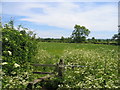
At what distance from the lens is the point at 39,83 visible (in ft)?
18.0

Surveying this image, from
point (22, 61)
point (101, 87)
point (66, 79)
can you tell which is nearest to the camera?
point (101, 87)

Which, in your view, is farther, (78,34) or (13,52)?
(78,34)

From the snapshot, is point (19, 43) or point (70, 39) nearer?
point (19, 43)

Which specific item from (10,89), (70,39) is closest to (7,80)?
(10,89)

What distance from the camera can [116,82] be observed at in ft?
16.4

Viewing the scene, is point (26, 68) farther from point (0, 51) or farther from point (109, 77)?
point (109, 77)

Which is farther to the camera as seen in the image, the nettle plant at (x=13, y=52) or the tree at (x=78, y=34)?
the tree at (x=78, y=34)

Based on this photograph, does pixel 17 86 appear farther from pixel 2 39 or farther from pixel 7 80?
pixel 2 39

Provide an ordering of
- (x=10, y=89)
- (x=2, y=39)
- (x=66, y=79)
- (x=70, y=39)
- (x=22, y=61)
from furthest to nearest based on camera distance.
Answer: (x=70, y=39) < (x=22, y=61) < (x=66, y=79) < (x=2, y=39) < (x=10, y=89)

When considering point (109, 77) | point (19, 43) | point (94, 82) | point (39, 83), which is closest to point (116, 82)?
point (109, 77)

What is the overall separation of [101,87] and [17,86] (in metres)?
2.06

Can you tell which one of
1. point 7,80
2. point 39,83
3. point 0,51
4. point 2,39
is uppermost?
point 2,39

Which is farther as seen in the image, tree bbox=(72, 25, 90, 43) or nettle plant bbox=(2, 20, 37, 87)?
tree bbox=(72, 25, 90, 43)

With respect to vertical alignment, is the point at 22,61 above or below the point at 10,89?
above
